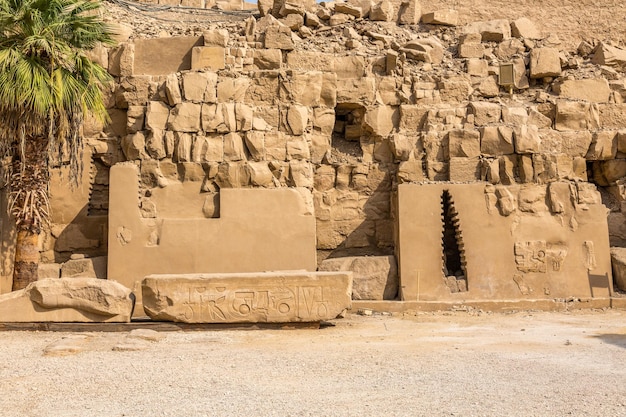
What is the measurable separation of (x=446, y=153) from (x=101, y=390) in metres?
8.87

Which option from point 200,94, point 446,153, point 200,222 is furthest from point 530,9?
point 200,222

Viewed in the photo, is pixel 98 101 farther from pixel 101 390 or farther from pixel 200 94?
pixel 101 390

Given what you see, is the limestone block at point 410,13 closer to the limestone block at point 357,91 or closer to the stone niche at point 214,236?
the limestone block at point 357,91

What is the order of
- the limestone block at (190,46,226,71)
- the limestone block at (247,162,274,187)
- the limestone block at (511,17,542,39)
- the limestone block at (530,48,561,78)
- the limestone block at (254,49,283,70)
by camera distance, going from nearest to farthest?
the limestone block at (247,162,274,187)
the limestone block at (190,46,226,71)
the limestone block at (254,49,283,70)
the limestone block at (530,48,561,78)
the limestone block at (511,17,542,39)

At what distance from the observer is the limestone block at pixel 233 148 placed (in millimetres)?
11758

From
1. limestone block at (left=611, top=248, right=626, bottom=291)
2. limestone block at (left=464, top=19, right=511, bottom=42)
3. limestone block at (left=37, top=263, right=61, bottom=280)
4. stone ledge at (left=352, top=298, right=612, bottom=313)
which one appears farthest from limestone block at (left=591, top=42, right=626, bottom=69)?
limestone block at (left=37, top=263, right=61, bottom=280)

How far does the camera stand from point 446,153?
1240 centimetres

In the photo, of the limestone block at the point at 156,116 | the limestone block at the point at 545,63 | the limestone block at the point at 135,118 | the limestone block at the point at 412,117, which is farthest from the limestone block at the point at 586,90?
the limestone block at the point at 135,118

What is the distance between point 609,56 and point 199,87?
9420mm

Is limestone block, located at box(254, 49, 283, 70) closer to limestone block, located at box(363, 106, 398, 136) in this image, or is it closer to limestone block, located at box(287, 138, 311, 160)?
limestone block, located at box(287, 138, 311, 160)

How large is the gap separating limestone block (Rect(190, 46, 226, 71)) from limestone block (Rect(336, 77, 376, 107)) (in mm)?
2500

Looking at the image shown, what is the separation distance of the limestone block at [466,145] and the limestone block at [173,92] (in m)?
5.41

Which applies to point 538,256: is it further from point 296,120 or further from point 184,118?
point 184,118

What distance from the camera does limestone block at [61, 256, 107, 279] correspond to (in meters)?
11.3
